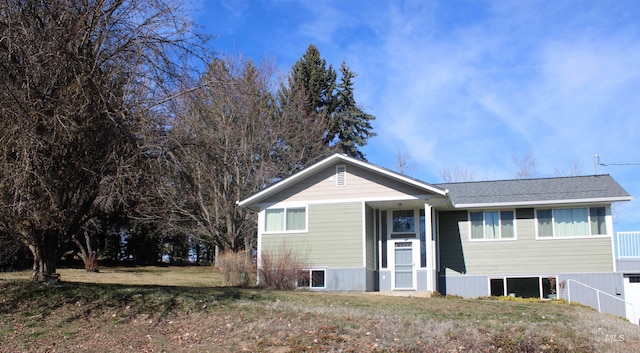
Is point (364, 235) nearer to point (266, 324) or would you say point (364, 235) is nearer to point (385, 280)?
point (385, 280)

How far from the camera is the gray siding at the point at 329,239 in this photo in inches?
777

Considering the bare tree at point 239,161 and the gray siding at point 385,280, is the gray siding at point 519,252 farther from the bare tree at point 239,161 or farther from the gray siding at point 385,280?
the bare tree at point 239,161

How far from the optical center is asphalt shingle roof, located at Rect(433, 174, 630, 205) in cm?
1956

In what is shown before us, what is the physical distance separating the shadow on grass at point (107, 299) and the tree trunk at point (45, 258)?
31 cm

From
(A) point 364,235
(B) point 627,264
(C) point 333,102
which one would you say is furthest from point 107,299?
(C) point 333,102

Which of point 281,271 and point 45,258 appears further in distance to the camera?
point 281,271

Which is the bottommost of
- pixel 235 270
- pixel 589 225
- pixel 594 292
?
pixel 594 292

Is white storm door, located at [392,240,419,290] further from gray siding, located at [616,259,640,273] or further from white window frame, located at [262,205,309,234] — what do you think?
gray siding, located at [616,259,640,273]

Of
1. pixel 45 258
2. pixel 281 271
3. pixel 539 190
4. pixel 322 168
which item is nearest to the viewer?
pixel 45 258

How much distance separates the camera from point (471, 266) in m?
20.8

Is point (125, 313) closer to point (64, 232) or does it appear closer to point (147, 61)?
point (64, 232)

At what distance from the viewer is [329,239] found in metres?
20.0

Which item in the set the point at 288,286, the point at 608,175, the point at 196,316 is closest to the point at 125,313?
the point at 196,316

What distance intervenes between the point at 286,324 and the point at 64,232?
6.04 m
